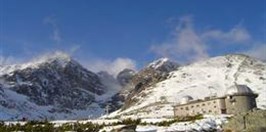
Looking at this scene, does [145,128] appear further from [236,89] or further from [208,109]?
[208,109]

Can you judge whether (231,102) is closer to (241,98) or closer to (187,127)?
(241,98)

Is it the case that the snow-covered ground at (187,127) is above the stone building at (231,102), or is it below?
below

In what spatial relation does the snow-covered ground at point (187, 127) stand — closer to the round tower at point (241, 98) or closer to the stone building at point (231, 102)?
the stone building at point (231, 102)

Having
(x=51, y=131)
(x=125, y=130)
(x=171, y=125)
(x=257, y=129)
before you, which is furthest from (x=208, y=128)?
(x=51, y=131)

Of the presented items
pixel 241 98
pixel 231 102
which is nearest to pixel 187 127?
pixel 241 98

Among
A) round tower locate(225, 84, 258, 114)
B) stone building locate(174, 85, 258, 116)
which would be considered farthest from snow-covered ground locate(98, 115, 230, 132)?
round tower locate(225, 84, 258, 114)

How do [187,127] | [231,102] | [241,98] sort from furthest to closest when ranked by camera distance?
1. [231,102]
2. [241,98]
3. [187,127]

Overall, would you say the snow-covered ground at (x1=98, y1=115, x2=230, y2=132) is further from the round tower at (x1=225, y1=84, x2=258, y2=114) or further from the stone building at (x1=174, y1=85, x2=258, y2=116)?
the round tower at (x1=225, y1=84, x2=258, y2=114)

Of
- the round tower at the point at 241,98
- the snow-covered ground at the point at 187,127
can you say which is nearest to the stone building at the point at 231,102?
the round tower at the point at 241,98

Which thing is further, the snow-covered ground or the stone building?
the stone building

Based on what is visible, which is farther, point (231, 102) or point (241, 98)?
point (231, 102)

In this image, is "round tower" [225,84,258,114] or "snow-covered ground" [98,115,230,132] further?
"round tower" [225,84,258,114]

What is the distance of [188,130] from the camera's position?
49750 millimetres

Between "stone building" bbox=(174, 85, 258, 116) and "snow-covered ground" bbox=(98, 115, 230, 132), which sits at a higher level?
"stone building" bbox=(174, 85, 258, 116)
